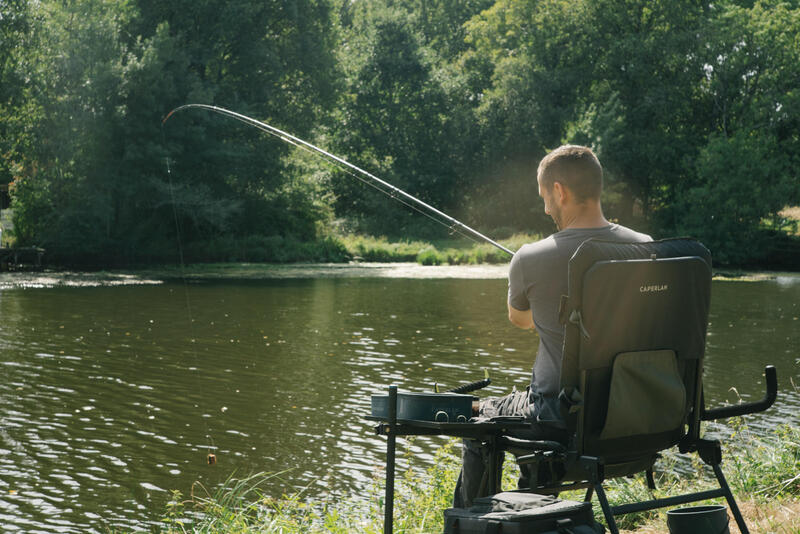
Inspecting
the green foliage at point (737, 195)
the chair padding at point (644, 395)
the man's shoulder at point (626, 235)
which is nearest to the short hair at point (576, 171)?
the man's shoulder at point (626, 235)

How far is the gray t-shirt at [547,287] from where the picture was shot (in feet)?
9.64

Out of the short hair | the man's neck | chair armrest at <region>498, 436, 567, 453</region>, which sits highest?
the short hair

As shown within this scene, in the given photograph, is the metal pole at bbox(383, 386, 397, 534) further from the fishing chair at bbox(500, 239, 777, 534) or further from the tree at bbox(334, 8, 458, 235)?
the tree at bbox(334, 8, 458, 235)

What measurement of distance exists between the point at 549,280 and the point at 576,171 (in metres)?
0.39

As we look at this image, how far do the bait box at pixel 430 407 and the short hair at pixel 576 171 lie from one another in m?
0.78

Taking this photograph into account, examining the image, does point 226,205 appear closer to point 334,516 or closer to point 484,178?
point 484,178

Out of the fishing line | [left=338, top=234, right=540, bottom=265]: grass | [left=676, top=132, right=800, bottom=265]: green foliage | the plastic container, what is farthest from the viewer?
[left=676, top=132, right=800, bottom=265]: green foliage

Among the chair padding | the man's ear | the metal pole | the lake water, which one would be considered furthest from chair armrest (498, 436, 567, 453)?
the lake water

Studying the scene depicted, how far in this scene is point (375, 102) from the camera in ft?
144

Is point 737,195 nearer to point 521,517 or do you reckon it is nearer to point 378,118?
point 378,118

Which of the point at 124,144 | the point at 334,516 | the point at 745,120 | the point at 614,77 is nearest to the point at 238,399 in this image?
the point at 334,516

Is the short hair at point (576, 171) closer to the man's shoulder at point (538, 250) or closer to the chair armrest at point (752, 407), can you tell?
the man's shoulder at point (538, 250)

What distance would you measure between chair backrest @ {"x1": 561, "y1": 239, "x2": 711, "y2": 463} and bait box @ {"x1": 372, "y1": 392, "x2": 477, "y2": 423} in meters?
0.31

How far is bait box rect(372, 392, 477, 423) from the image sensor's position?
2.83 metres
